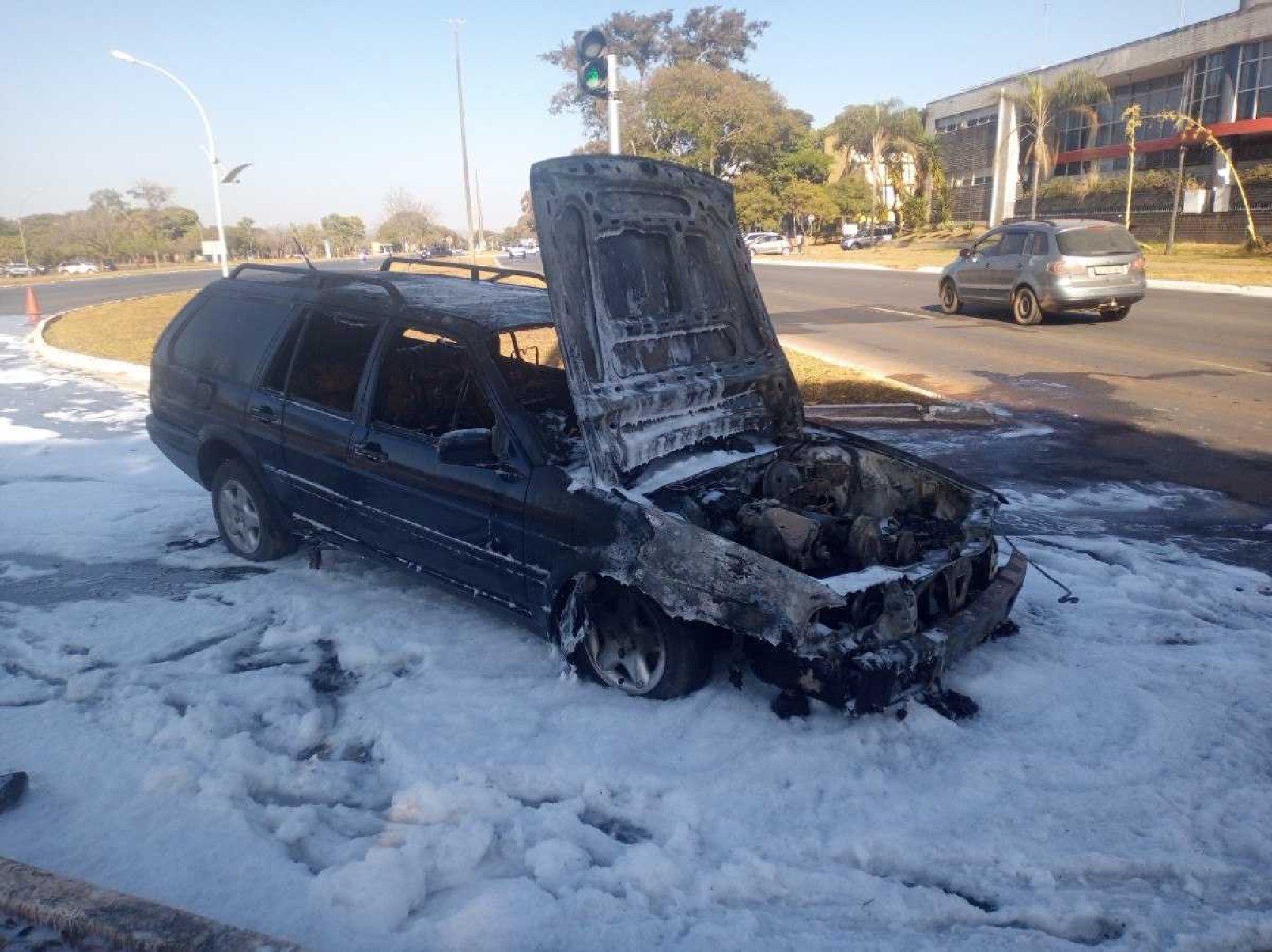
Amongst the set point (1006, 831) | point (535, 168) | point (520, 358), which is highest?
point (535, 168)

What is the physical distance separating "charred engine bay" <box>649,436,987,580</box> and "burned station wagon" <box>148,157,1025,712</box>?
0.01 meters

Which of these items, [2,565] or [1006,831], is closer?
[1006,831]

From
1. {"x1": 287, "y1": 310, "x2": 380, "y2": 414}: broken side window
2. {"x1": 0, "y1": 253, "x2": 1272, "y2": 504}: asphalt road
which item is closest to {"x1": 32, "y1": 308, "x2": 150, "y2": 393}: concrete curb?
{"x1": 287, "y1": 310, "x2": 380, "y2": 414}: broken side window

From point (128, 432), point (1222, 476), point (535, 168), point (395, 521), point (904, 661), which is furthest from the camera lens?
point (128, 432)

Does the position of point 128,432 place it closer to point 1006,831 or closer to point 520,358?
point 520,358

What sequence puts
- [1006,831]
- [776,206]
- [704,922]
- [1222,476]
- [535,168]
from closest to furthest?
[704,922] < [1006,831] < [535,168] < [1222,476] < [776,206]

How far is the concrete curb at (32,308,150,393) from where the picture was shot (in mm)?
13156

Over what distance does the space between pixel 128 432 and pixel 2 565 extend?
420 cm

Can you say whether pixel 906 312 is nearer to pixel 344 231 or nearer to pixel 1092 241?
pixel 1092 241

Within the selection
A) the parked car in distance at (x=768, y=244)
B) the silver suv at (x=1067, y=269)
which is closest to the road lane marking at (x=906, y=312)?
the silver suv at (x=1067, y=269)

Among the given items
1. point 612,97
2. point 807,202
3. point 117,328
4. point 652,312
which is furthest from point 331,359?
point 807,202

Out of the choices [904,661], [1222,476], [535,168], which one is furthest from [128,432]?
[1222,476]

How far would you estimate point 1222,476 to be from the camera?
732 centimetres

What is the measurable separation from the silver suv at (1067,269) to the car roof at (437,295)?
41.1 feet
